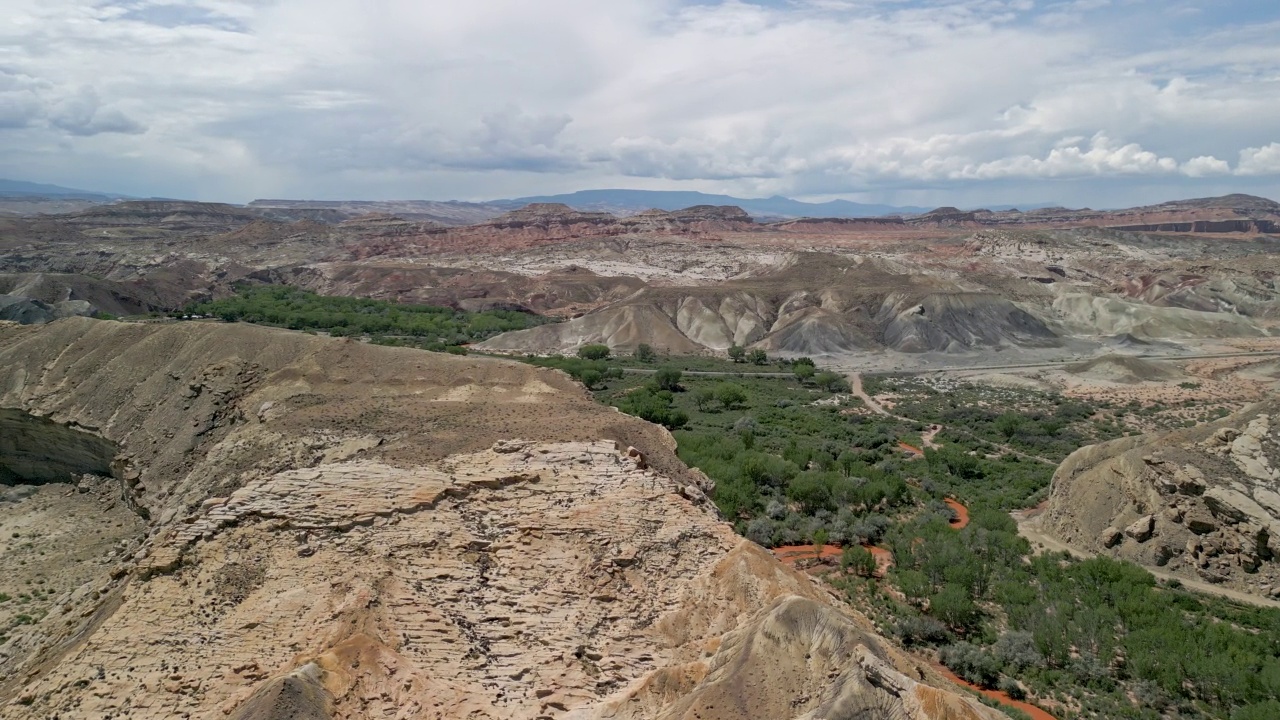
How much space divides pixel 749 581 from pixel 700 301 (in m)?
73.6

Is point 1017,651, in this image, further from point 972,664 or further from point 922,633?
point 922,633

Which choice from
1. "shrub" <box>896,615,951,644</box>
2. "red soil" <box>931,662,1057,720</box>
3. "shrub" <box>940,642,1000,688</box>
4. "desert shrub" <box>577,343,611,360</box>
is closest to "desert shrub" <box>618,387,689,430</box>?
"desert shrub" <box>577,343,611,360</box>

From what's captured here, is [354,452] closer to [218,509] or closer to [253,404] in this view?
[218,509]

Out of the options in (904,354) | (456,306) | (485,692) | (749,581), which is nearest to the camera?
(485,692)

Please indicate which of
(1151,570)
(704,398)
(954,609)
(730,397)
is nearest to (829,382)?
(730,397)

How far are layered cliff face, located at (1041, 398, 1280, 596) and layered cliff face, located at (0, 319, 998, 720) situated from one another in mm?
15749

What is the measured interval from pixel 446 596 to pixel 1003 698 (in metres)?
14.3

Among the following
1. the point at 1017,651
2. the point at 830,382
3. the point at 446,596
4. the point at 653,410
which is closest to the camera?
the point at 446,596

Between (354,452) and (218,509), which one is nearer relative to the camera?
(218,509)

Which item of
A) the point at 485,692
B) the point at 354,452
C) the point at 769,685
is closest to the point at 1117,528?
the point at 769,685

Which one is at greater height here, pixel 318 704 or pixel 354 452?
pixel 354 452

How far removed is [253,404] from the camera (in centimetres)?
2578

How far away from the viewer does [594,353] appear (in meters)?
70.7

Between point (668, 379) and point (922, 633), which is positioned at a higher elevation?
point (668, 379)
